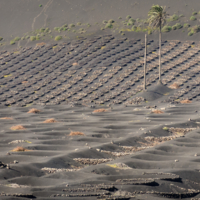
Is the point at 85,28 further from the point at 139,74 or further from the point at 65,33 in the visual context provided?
the point at 139,74

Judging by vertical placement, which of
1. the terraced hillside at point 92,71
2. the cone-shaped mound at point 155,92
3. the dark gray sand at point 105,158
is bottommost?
the dark gray sand at point 105,158

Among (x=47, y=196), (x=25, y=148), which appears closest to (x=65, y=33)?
(x=25, y=148)

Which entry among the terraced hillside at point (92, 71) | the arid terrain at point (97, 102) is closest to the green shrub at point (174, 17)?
the arid terrain at point (97, 102)

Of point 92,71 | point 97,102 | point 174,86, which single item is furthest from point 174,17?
point 97,102

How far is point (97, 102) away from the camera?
5769cm

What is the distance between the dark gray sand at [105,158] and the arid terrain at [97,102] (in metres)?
0.06

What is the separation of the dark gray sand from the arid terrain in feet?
0.21

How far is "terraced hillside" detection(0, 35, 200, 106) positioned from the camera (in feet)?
199

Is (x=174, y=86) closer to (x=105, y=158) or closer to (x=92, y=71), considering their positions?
(x=92, y=71)

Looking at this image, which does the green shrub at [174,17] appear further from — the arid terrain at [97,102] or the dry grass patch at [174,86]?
the dry grass patch at [174,86]

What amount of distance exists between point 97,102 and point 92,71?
42.4ft

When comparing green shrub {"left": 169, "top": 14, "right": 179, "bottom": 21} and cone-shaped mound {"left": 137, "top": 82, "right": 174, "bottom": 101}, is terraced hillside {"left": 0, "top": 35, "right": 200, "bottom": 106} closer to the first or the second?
cone-shaped mound {"left": 137, "top": 82, "right": 174, "bottom": 101}

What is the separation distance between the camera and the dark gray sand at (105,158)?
17156 millimetres

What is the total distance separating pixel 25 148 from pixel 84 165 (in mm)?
5460
